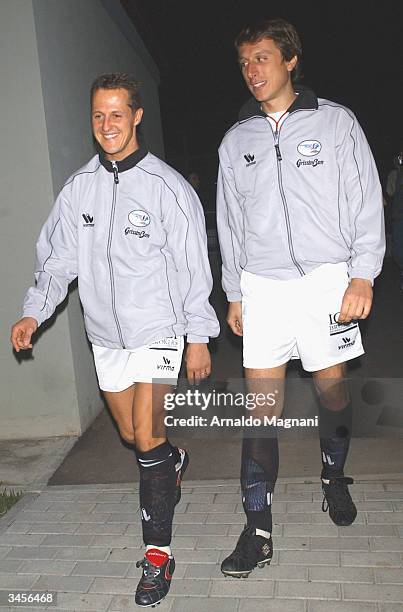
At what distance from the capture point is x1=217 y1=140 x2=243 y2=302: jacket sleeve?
3637 millimetres

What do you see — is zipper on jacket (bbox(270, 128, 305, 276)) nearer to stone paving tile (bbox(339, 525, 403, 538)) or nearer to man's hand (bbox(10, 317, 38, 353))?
man's hand (bbox(10, 317, 38, 353))

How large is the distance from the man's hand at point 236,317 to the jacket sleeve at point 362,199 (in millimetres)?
667

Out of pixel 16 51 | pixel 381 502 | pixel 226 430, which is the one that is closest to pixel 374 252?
pixel 381 502

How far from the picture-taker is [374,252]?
11.1 ft

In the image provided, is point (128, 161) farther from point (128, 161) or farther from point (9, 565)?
point (9, 565)

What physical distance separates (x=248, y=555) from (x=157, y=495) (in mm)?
517

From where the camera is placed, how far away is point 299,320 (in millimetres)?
3477

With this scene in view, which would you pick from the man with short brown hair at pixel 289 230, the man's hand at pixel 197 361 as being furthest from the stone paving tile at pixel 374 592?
the man's hand at pixel 197 361

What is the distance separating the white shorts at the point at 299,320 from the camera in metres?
3.46

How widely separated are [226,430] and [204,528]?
1738 millimetres

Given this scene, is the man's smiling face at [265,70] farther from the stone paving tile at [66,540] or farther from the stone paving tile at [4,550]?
the stone paving tile at [4,550]

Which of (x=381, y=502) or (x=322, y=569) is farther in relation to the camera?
(x=381, y=502)

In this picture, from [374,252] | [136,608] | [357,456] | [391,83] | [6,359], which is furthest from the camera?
[391,83]

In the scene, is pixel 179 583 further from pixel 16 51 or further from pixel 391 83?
pixel 391 83
